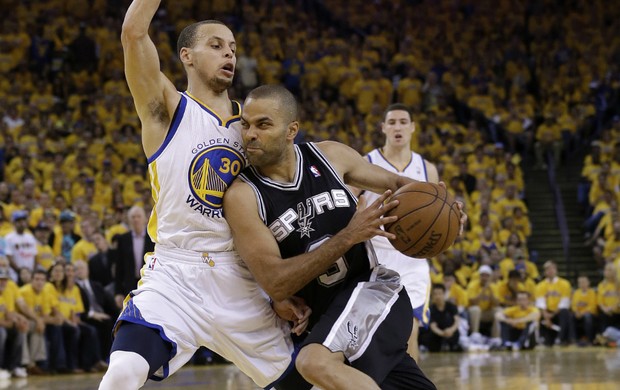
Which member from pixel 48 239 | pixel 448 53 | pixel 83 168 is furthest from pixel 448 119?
pixel 48 239

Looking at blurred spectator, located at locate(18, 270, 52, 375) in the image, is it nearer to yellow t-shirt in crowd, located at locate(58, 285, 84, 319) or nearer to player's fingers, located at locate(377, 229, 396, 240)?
yellow t-shirt in crowd, located at locate(58, 285, 84, 319)

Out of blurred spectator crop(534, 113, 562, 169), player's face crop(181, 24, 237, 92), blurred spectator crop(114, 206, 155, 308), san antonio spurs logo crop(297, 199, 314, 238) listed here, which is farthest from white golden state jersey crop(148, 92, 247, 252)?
blurred spectator crop(534, 113, 562, 169)

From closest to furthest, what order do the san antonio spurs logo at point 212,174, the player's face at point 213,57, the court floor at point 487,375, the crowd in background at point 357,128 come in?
the san antonio spurs logo at point 212,174 < the player's face at point 213,57 < the court floor at point 487,375 < the crowd in background at point 357,128

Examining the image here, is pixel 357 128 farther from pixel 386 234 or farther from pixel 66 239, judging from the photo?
pixel 386 234

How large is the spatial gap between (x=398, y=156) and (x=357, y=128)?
9.84 meters

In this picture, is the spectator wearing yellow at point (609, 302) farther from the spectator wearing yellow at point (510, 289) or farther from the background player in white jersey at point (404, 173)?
the background player in white jersey at point (404, 173)

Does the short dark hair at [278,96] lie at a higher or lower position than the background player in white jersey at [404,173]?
higher

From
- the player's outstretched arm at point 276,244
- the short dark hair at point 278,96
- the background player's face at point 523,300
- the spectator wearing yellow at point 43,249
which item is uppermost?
the short dark hair at point 278,96

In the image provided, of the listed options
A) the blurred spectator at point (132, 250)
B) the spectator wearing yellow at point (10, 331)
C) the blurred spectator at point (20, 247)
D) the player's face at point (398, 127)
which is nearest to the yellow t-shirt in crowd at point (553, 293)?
the blurred spectator at point (132, 250)

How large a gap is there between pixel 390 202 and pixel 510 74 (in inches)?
699

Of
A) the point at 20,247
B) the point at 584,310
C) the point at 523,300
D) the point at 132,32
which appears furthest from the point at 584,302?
the point at 132,32

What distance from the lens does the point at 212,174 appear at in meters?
4.69

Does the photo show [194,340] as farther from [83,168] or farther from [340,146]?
[83,168]

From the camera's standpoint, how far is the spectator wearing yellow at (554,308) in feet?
46.1
